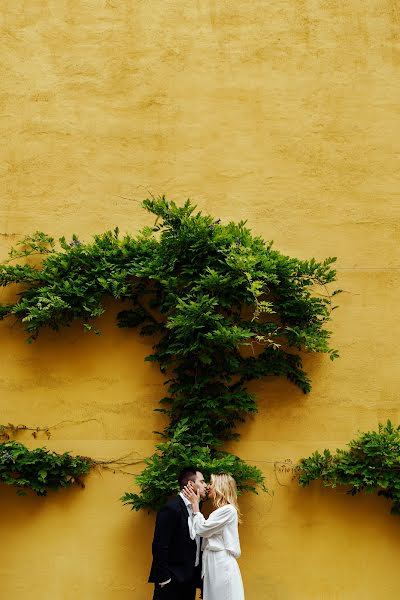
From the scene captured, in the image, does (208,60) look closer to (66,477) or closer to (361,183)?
(361,183)

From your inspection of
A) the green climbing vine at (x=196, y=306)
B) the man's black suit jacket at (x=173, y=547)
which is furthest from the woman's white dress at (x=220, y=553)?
the green climbing vine at (x=196, y=306)

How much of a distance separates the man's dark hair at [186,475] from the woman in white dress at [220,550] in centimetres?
29

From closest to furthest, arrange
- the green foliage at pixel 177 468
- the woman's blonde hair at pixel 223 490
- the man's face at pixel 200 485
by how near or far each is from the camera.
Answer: the woman's blonde hair at pixel 223 490 → the man's face at pixel 200 485 → the green foliage at pixel 177 468

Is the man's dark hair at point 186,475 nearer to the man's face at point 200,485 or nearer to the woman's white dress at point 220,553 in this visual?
the man's face at point 200,485

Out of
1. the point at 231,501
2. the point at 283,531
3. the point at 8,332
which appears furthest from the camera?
the point at 8,332

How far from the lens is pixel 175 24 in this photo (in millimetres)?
7574

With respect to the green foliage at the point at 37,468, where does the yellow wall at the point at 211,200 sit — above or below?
above

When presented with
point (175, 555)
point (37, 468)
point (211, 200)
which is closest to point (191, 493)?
point (175, 555)

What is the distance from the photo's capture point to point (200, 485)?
5.96m

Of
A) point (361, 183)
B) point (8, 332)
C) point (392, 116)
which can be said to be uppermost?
point (392, 116)

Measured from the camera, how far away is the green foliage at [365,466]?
6.33 meters

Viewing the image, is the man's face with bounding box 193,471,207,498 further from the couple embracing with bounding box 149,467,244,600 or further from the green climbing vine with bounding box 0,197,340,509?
the green climbing vine with bounding box 0,197,340,509

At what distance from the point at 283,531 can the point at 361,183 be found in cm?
344

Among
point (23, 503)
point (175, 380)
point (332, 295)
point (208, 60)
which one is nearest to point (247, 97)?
point (208, 60)
